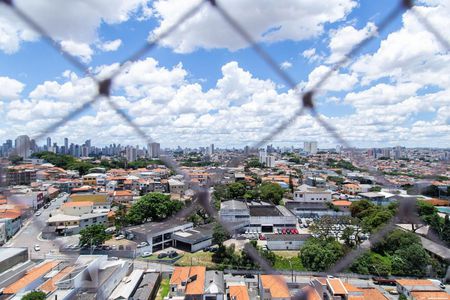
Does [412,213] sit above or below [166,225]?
above

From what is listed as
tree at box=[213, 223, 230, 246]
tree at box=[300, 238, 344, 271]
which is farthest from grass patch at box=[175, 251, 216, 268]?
tree at box=[300, 238, 344, 271]

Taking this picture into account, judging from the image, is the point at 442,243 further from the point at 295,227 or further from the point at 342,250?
the point at 295,227

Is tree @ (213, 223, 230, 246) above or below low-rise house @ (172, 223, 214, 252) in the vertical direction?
above

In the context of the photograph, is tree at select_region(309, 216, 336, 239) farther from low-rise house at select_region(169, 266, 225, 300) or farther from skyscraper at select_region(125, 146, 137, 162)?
skyscraper at select_region(125, 146, 137, 162)

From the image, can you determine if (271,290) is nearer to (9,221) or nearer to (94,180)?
(9,221)

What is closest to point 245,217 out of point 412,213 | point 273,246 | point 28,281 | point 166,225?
point 273,246
